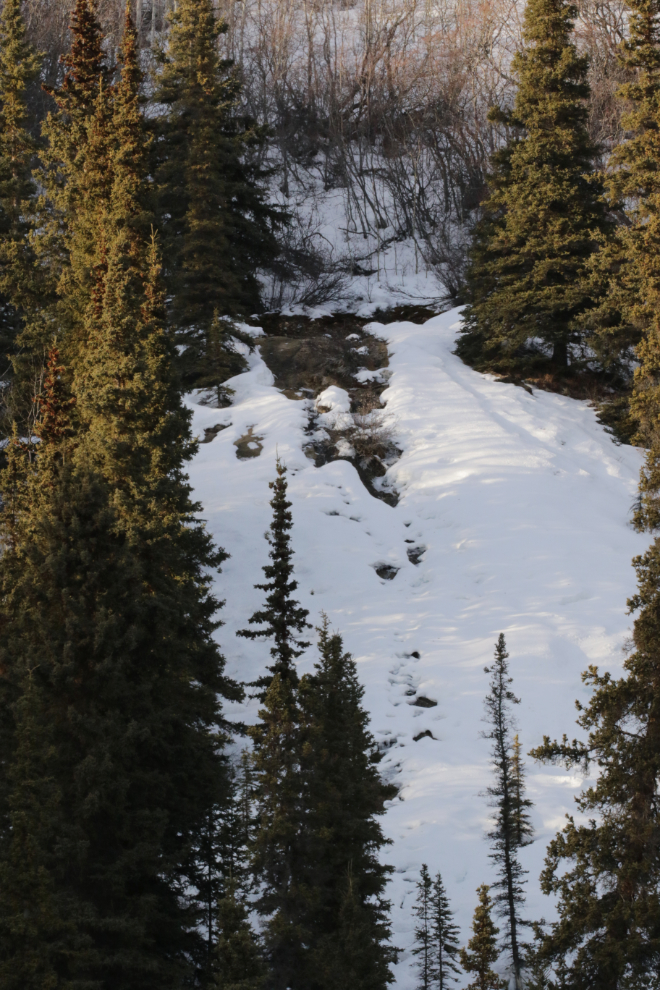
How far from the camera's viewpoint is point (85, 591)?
38.4 ft

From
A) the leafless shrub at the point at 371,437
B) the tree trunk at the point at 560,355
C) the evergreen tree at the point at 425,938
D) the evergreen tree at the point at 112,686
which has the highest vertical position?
the tree trunk at the point at 560,355

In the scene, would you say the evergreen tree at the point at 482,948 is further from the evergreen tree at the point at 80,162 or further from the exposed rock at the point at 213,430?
the exposed rock at the point at 213,430

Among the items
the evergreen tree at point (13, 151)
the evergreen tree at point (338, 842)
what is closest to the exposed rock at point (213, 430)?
the evergreen tree at point (13, 151)

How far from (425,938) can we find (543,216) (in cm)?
2348

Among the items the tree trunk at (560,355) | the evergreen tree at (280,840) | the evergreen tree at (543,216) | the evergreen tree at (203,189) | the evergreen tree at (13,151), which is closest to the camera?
the evergreen tree at (280,840)

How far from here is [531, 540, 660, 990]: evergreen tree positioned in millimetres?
9859

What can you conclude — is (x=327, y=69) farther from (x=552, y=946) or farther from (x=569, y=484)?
(x=552, y=946)

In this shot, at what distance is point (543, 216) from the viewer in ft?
96.1

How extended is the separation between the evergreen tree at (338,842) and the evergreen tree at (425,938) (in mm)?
684

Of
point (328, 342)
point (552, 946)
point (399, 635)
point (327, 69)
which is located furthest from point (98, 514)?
point (327, 69)

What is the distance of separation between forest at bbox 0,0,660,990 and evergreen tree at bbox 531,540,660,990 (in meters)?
0.05

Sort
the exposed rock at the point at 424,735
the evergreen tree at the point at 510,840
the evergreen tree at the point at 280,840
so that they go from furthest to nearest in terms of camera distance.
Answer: the exposed rock at the point at 424,735, the evergreen tree at the point at 510,840, the evergreen tree at the point at 280,840

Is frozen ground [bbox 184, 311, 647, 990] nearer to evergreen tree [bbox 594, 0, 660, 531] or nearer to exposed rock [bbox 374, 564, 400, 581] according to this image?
exposed rock [bbox 374, 564, 400, 581]

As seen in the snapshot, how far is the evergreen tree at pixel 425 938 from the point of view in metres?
13.1
